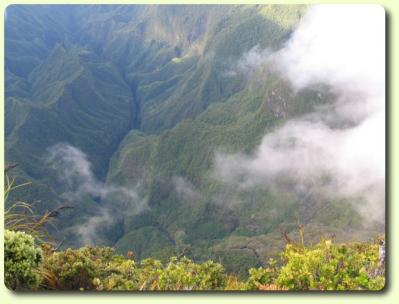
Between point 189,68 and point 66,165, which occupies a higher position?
point 189,68

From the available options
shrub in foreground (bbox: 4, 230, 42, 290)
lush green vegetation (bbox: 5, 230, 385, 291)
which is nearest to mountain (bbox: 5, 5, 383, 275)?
lush green vegetation (bbox: 5, 230, 385, 291)

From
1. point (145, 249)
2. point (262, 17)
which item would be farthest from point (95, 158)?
point (262, 17)

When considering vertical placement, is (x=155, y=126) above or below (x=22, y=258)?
above

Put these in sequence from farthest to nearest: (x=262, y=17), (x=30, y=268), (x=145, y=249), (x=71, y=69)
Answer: (x=71, y=69)
(x=262, y=17)
(x=145, y=249)
(x=30, y=268)

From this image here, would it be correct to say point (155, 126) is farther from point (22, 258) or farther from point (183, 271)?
point (22, 258)

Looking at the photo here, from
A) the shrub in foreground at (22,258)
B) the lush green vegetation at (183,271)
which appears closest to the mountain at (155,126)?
the lush green vegetation at (183,271)

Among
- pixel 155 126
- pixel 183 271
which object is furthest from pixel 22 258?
pixel 155 126

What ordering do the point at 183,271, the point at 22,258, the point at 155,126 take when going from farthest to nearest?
the point at 155,126, the point at 183,271, the point at 22,258
